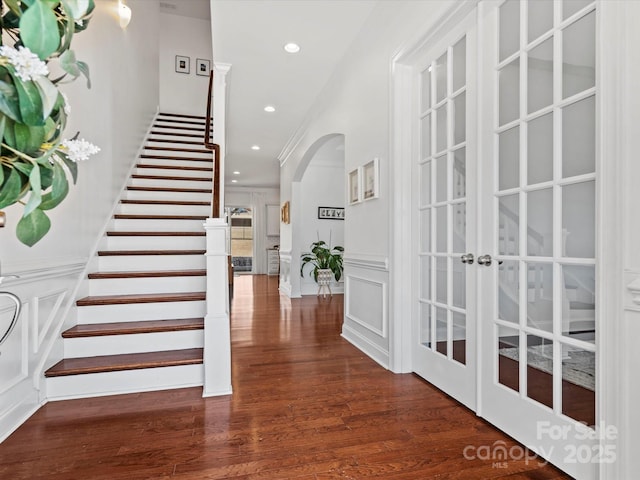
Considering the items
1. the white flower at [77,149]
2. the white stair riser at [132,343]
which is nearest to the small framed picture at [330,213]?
the white stair riser at [132,343]

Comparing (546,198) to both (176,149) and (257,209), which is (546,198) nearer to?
(176,149)

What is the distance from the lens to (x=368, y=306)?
3174 mm

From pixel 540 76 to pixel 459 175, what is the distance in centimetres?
67

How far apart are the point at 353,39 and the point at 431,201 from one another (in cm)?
185

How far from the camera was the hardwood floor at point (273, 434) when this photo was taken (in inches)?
59.8

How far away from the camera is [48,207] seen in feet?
2.40

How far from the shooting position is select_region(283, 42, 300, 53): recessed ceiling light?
133 inches

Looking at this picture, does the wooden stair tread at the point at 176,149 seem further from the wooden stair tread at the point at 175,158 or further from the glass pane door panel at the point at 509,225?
the glass pane door panel at the point at 509,225

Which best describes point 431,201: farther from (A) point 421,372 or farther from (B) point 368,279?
(A) point 421,372

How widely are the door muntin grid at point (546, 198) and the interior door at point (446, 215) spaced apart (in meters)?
0.21

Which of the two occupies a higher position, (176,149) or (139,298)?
(176,149)

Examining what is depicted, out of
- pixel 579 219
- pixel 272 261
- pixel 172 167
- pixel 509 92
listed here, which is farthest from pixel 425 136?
pixel 272 261

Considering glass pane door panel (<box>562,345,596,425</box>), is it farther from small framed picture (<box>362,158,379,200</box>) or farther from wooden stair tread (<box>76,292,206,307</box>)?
wooden stair tread (<box>76,292,206,307</box>)

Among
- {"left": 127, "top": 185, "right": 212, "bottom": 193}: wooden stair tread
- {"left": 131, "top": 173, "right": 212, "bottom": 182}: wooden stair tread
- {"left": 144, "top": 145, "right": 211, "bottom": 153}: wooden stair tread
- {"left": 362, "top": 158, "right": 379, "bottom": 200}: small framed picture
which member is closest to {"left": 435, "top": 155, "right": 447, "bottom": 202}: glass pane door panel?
{"left": 362, "top": 158, "right": 379, "bottom": 200}: small framed picture
